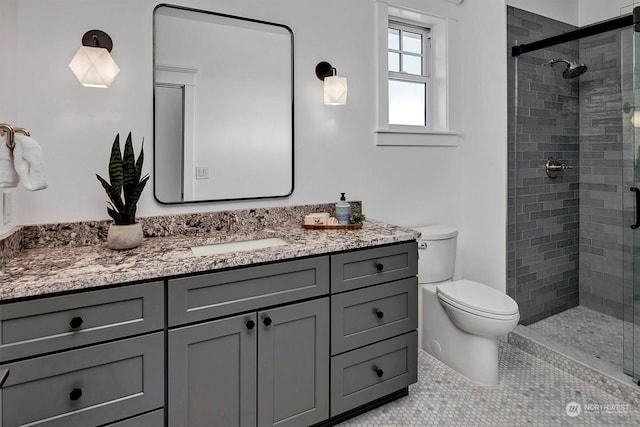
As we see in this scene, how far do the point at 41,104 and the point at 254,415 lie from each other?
160cm

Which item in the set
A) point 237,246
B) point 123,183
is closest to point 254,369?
point 237,246

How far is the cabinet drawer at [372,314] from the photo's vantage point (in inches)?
69.9

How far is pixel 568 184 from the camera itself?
3.04 m

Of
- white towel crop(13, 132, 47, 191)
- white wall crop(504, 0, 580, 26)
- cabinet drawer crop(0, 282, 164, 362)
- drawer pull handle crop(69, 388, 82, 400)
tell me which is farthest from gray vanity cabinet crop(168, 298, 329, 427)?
white wall crop(504, 0, 580, 26)

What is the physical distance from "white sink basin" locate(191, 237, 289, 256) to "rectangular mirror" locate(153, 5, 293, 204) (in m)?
0.31

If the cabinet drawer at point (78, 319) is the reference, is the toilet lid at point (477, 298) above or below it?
below

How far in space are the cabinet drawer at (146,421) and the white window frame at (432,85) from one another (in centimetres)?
189

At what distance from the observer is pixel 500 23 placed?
2592 mm

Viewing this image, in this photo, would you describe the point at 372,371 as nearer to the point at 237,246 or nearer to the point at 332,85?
the point at 237,246

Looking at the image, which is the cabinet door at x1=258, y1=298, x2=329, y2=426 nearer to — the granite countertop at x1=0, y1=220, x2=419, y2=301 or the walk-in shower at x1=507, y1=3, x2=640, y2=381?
the granite countertop at x1=0, y1=220, x2=419, y2=301

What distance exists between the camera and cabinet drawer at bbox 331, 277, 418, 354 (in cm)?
177

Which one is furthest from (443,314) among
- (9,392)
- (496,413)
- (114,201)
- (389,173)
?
(9,392)

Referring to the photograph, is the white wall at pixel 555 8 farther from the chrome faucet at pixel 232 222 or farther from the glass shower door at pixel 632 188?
the chrome faucet at pixel 232 222

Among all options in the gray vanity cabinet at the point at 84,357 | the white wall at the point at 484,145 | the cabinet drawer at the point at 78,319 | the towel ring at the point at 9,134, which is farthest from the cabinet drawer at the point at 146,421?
the white wall at the point at 484,145
